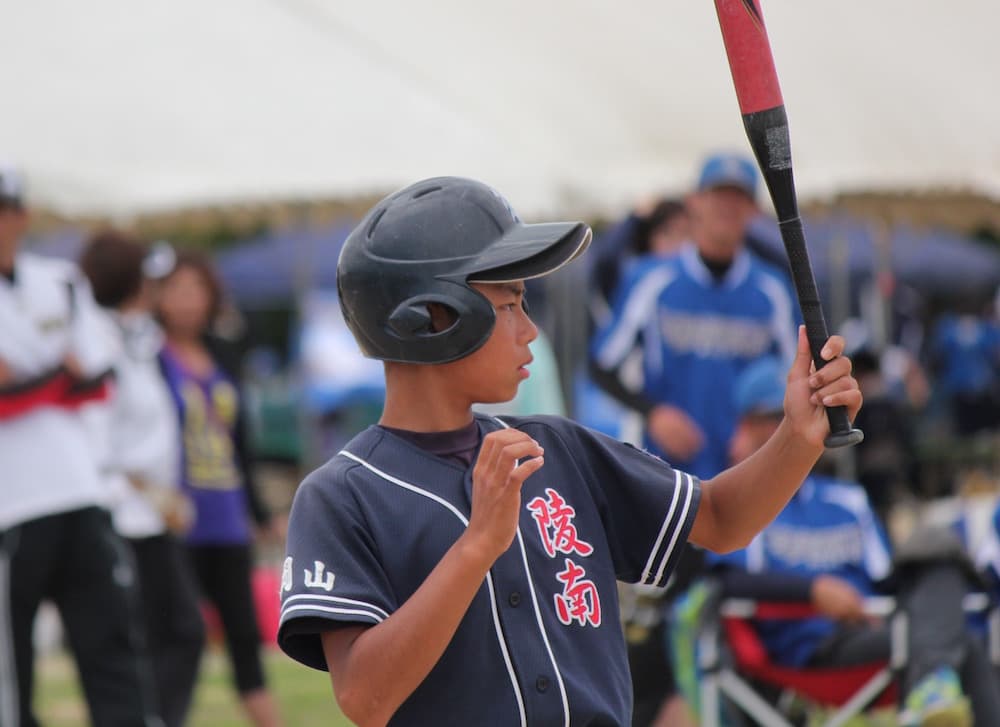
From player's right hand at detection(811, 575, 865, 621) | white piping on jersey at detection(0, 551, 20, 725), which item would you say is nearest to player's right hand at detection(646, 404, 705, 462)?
player's right hand at detection(811, 575, 865, 621)

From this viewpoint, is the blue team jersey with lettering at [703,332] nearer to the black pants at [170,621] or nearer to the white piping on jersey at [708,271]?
the white piping on jersey at [708,271]

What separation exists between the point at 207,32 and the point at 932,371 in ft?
31.0

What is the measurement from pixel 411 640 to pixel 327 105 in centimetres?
843

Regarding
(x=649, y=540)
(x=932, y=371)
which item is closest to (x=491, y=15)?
(x=649, y=540)

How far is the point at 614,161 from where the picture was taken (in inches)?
365

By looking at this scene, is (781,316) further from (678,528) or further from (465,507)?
(465,507)

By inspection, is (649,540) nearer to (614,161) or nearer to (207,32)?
(614,161)

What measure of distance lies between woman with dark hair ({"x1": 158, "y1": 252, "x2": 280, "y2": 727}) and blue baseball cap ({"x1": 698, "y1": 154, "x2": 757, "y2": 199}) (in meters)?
2.27

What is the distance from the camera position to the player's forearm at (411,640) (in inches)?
83.7

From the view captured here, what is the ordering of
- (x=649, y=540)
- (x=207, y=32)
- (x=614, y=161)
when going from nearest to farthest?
(x=649, y=540)
(x=614, y=161)
(x=207, y=32)

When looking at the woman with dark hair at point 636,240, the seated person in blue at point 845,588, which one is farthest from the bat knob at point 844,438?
the woman with dark hair at point 636,240

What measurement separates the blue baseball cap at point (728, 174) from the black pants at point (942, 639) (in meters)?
1.47

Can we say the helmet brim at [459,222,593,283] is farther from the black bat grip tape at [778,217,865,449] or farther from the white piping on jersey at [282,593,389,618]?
the white piping on jersey at [282,593,389,618]

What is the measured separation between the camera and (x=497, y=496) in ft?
6.98
